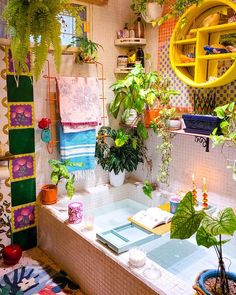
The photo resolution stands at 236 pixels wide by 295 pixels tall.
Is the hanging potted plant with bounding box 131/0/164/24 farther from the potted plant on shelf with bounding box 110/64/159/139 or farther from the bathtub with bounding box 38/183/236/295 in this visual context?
the bathtub with bounding box 38/183/236/295

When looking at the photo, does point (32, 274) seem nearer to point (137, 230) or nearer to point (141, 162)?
point (137, 230)

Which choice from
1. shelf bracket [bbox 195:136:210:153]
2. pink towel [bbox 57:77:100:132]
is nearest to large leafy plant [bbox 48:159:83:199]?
pink towel [bbox 57:77:100:132]

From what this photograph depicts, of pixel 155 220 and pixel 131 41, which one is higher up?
pixel 131 41

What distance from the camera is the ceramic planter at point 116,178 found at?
328 cm

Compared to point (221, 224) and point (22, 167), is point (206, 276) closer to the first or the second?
point (221, 224)

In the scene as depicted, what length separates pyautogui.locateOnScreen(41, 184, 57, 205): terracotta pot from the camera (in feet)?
9.22

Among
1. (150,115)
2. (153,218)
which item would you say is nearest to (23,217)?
(153,218)

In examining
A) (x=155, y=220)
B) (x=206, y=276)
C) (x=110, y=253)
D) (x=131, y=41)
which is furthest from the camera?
(x=131, y=41)

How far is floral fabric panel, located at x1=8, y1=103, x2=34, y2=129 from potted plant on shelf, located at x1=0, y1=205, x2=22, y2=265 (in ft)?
2.45

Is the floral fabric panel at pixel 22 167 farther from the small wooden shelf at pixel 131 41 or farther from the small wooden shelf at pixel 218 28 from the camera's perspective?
the small wooden shelf at pixel 218 28

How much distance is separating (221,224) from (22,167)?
1.91m

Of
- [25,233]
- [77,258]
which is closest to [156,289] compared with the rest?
[77,258]

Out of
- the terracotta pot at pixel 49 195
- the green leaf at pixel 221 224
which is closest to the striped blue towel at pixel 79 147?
the terracotta pot at pixel 49 195

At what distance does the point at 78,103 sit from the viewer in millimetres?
2885
